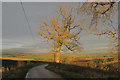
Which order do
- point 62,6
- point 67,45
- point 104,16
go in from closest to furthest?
point 104,16 < point 67,45 < point 62,6

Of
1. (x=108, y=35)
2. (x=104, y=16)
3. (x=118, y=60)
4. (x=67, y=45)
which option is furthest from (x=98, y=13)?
(x=67, y=45)

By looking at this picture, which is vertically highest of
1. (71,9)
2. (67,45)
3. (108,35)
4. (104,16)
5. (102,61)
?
(71,9)

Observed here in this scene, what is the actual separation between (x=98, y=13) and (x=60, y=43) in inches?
554

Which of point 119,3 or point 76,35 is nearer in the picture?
point 119,3

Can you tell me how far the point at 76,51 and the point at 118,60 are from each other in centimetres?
1262

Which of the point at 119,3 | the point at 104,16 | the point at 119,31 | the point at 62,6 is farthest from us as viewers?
the point at 62,6

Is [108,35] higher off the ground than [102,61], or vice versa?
[108,35]

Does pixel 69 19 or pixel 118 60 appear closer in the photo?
pixel 118 60

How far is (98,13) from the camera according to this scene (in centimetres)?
1093

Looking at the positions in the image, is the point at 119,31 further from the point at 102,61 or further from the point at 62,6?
the point at 62,6

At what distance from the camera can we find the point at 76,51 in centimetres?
2475

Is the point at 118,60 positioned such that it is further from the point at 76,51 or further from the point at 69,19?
the point at 69,19

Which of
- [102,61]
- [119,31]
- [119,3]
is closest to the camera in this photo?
[119,3]

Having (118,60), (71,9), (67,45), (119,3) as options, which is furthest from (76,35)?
(119,3)
